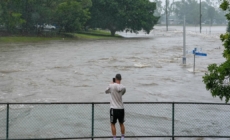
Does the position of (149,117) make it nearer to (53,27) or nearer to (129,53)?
(129,53)

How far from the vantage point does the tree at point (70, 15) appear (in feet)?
259

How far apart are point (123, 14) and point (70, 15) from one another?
50.1 ft

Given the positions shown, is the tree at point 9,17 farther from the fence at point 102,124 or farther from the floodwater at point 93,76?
the fence at point 102,124

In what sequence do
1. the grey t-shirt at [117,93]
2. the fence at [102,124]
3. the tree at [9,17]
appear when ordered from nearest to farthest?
the grey t-shirt at [117,93]
the fence at [102,124]
the tree at [9,17]

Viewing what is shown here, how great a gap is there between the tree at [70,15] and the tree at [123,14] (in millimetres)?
11937

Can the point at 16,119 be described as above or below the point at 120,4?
below

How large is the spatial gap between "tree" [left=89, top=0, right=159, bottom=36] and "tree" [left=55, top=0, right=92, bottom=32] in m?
11.9

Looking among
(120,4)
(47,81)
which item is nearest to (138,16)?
(120,4)

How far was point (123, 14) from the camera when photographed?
92.1m

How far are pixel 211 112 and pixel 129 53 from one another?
36146mm

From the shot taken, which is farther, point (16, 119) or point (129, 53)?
point (129, 53)

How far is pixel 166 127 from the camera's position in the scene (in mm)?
16500

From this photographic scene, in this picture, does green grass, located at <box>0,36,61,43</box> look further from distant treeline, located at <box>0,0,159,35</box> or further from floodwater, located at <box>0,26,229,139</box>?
floodwater, located at <box>0,26,229,139</box>

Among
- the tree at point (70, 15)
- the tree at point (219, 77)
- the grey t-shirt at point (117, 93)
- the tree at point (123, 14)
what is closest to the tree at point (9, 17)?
the tree at point (70, 15)
